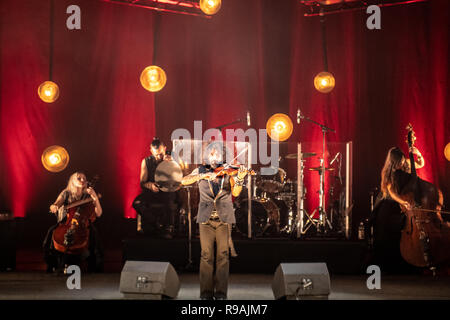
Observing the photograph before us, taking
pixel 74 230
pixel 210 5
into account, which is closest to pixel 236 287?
pixel 74 230

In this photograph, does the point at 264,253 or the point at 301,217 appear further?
the point at 301,217

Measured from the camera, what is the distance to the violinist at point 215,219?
5.45m

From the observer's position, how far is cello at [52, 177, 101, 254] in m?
6.96

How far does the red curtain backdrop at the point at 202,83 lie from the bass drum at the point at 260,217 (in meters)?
1.15

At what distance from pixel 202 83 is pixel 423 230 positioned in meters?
5.08

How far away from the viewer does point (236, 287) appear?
21.2ft

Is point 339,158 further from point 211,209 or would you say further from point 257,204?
point 211,209

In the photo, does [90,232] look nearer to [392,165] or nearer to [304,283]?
[304,283]

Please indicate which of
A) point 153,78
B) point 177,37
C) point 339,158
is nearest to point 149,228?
point 153,78

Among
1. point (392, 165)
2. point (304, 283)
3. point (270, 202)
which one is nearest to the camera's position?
point (304, 283)

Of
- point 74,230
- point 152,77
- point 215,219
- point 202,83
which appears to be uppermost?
point 202,83

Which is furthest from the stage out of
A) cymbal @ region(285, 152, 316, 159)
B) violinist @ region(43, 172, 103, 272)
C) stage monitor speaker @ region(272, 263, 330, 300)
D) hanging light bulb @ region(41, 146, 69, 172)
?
stage monitor speaker @ region(272, 263, 330, 300)

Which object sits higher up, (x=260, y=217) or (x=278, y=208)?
(x=278, y=208)
